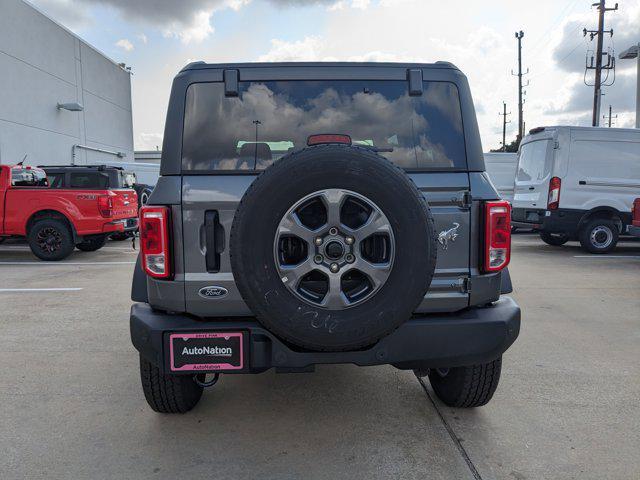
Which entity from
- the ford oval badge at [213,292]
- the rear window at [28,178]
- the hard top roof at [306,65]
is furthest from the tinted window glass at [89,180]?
the ford oval badge at [213,292]

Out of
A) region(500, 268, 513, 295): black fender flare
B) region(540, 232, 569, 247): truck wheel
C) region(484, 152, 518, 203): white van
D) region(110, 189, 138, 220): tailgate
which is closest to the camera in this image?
region(500, 268, 513, 295): black fender flare

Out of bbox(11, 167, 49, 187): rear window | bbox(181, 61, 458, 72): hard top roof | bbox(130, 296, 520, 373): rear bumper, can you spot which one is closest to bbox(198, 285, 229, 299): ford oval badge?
bbox(130, 296, 520, 373): rear bumper

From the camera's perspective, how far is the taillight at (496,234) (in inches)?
99.7

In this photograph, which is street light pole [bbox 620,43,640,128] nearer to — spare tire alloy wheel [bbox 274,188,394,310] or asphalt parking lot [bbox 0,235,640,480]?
asphalt parking lot [bbox 0,235,640,480]

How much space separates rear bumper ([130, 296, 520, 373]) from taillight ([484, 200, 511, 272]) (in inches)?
10.2

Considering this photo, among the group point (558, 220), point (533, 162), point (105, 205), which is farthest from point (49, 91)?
point (558, 220)

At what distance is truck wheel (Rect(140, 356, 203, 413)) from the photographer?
285 cm

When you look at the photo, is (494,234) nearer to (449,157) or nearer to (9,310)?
(449,157)

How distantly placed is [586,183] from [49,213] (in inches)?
393

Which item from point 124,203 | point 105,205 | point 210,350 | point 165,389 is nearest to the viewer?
point 210,350

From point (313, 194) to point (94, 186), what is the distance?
27.9 ft

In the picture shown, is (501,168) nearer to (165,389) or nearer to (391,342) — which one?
(391,342)

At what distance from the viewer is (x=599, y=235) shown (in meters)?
9.97

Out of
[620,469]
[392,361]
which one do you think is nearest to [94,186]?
[392,361]
